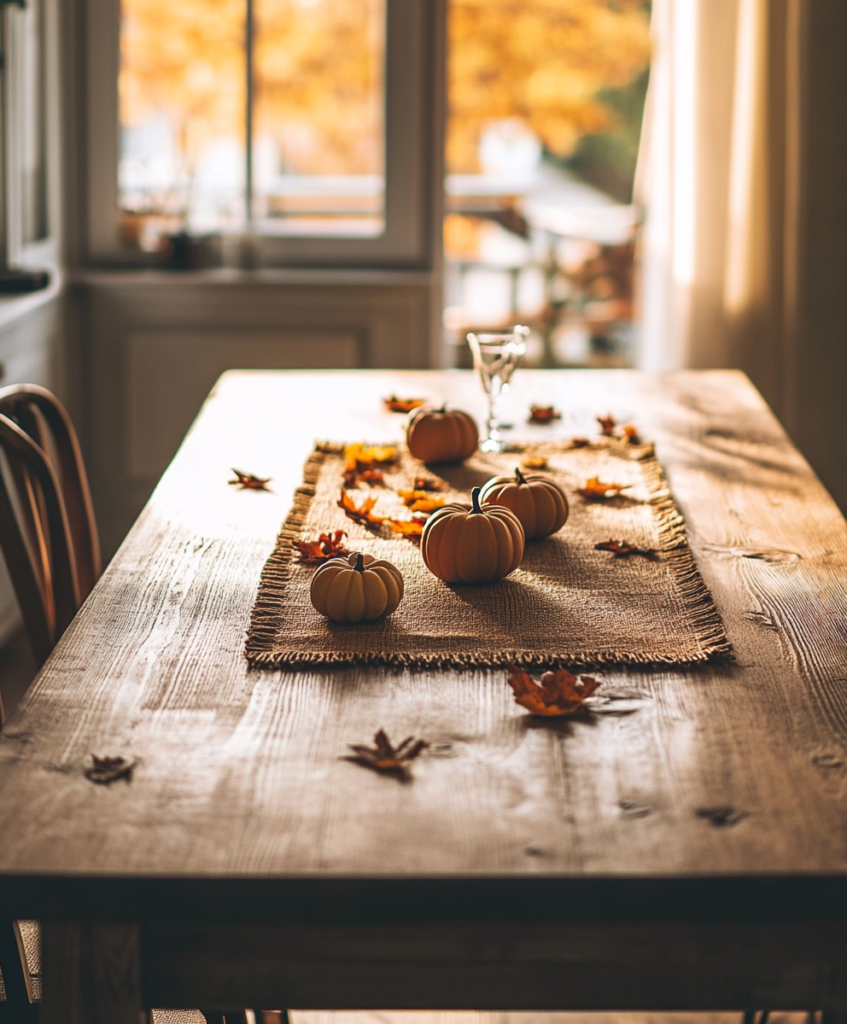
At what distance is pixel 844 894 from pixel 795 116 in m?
2.63

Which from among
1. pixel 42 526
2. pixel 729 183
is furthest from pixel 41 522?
pixel 729 183

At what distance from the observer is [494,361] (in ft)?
5.68

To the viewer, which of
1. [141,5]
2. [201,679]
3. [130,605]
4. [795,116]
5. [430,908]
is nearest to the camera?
[430,908]

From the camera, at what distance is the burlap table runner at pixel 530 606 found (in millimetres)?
1024

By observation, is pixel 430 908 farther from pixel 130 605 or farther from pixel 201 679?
pixel 130 605

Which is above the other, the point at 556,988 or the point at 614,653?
the point at 614,653

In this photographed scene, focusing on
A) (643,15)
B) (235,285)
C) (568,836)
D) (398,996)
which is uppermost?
(643,15)

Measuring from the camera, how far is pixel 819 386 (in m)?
3.04

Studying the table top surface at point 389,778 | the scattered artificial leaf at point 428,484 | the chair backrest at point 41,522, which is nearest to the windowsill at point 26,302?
the chair backrest at point 41,522

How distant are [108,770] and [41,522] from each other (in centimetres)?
82

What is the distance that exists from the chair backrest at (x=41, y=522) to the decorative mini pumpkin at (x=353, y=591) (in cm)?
49

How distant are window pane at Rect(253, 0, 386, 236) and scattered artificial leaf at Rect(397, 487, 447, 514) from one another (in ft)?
6.86

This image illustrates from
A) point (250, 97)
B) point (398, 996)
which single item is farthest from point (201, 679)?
point (250, 97)

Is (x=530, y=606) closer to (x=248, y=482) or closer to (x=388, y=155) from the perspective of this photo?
(x=248, y=482)
